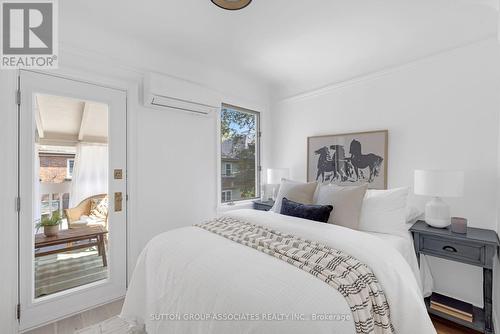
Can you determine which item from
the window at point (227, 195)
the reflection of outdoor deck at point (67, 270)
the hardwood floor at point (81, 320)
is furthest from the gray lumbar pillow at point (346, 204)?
the reflection of outdoor deck at point (67, 270)

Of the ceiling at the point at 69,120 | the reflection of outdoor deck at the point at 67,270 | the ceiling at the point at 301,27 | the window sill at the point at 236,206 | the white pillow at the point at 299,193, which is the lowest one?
the reflection of outdoor deck at the point at 67,270

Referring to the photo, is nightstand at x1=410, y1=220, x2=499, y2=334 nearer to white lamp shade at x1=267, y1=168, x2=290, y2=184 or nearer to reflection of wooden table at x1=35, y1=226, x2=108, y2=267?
white lamp shade at x1=267, y1=168, x2=290, y2=184

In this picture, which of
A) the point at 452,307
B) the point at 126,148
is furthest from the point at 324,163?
the point at 126,148

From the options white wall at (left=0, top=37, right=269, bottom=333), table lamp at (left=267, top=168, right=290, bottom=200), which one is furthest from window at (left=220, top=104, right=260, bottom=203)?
table lamp at (left=267, top=168, right=290, bottom=200)

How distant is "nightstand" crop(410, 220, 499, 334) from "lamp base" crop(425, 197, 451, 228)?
0.15 ft

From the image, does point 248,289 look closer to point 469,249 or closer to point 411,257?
point 411,257

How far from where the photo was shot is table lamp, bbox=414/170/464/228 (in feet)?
6.44

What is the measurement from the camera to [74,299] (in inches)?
86.9

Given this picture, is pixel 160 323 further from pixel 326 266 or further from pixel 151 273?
pixel 326 266

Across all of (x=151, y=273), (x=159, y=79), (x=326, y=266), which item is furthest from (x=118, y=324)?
(x=159, y=79)

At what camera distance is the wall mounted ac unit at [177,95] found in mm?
2520

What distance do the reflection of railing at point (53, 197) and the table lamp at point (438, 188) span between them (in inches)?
121

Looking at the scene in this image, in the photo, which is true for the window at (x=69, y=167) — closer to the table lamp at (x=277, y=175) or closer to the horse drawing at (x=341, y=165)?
the table lamp at (x=277, y=175)

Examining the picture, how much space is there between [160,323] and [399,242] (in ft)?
5.85
